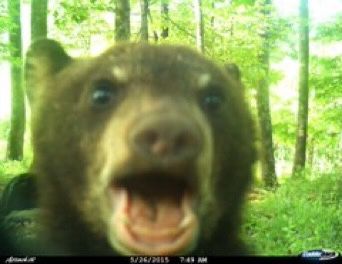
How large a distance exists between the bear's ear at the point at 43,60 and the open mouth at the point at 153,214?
0.46 meters

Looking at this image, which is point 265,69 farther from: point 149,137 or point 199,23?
point 149,137

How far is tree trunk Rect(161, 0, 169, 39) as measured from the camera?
236cm

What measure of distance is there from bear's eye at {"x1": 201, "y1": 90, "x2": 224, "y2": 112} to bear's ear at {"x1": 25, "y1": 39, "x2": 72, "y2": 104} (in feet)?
1.46

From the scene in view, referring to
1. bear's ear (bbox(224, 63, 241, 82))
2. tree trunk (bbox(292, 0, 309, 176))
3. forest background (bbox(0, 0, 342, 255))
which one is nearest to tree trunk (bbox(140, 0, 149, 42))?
forest background (bbox(0, 0, 342, 255))

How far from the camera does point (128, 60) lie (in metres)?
1.80

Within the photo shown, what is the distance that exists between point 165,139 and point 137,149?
3.0 inches

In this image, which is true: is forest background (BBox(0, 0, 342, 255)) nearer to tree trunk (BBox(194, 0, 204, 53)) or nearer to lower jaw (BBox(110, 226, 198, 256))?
tree trunk (BBox(194, 0, 204, 53))

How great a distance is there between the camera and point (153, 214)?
5.68 feet

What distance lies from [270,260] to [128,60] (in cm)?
91

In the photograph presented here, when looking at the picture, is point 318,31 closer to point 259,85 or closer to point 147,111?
point 259,85

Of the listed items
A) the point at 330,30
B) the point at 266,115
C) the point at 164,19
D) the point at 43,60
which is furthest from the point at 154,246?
the point at 330,30

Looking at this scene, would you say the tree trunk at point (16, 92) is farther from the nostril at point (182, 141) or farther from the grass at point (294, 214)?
the nostril at point (182, 141)

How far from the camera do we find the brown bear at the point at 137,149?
1621 millimetres

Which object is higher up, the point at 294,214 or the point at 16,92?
the point at 16,92
